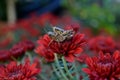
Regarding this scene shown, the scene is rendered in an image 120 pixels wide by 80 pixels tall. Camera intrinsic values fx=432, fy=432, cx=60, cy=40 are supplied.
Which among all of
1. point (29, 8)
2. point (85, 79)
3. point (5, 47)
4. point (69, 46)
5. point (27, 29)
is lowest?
point (85, 79)

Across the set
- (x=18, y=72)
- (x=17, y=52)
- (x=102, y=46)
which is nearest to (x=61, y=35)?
(x=18, y=72)

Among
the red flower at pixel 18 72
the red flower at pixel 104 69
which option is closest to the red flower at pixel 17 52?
the red flower at pixel 18 72

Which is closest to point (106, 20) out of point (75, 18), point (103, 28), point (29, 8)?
point (103, 28)

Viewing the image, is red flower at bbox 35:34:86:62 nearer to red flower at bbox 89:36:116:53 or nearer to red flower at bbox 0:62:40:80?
red flower at bbox 0:62:40:80

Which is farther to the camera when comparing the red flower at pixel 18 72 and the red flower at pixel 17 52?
the red flower at pixel 17 52

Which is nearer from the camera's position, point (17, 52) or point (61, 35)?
point (61, 35)

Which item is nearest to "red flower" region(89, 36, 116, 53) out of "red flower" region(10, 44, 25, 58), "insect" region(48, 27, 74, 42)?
"red flower" region(10, 44, 25, 58)

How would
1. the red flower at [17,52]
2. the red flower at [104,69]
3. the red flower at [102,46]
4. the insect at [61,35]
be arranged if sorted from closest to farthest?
the red flower at [104,69]
the insect at [61,35]
the red flower at [17,52]
the red flower at [102,46]

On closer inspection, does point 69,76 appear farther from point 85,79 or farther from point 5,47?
point 5,47

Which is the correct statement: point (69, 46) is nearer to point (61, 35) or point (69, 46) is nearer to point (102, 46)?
point (61, 35)

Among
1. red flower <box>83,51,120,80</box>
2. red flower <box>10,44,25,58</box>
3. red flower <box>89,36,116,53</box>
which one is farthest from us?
red flower <box>89,36,116,53</box>

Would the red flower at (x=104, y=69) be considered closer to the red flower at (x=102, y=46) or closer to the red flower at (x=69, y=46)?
the red flower at (x=69, y=46)
